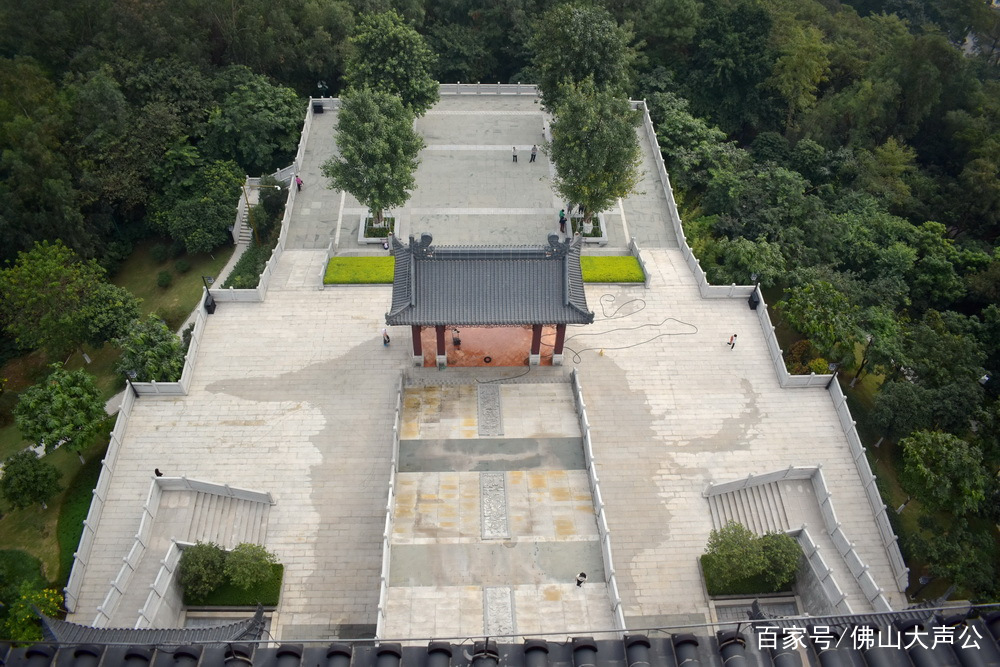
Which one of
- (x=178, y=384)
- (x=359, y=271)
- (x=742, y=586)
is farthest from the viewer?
(x=359, y=271)

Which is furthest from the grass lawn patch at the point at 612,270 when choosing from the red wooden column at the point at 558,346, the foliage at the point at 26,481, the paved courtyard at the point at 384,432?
the foliage at the point at 26,481

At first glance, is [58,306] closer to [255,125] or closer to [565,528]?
[255,125]

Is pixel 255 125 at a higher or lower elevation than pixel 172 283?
higher

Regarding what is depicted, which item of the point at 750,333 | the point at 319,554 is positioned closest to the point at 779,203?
the point at 750,333

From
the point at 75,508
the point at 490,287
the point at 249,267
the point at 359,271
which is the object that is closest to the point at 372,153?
the point at 359,271

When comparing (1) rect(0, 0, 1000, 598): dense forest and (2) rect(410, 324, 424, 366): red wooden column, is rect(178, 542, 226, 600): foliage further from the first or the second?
(1) rect(0, 0, 1000, 598): dense forest

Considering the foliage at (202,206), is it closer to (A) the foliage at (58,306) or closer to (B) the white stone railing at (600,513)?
(A) the foliage at (58,306)

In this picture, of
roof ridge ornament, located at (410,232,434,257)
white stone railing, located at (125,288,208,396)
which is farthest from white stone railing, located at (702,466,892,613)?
white stone railing, located at (125,288,208,396)
